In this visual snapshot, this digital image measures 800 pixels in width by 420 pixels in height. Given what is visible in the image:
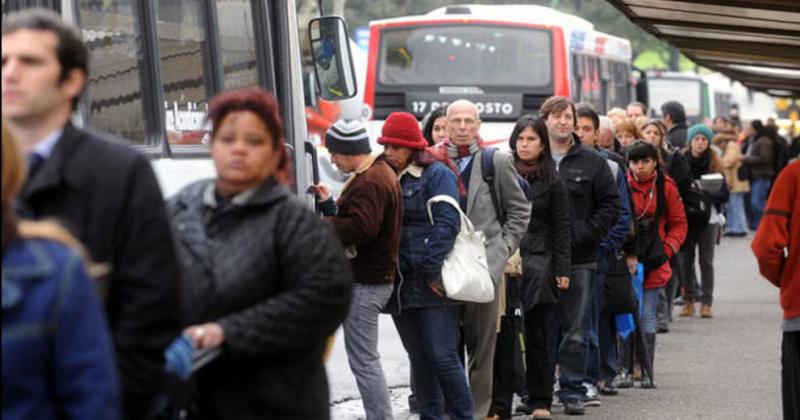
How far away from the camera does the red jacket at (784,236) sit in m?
8.17

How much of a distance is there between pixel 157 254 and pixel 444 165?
215 inches

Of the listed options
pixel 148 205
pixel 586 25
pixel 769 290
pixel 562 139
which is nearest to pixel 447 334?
pixel 562 139

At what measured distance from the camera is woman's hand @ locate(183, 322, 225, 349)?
15.6 feet

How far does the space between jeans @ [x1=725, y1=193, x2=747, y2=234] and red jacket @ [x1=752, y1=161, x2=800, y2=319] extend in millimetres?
24327

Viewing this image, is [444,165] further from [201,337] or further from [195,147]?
[201,337]

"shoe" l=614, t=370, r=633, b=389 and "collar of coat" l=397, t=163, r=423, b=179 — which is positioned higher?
"collar of coat" l=397, t=163, r=423, b=179

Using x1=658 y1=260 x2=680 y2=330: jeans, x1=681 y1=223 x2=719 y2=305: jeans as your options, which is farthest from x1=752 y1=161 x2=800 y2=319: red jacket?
x1=681 y1=223 x2=719 y2=305: jeans

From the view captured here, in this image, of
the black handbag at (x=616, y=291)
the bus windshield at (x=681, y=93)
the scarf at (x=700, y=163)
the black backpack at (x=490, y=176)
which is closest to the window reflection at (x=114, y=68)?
the black backpack at (x=490, y=176)

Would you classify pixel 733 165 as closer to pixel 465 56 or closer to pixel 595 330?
pixel 465 56

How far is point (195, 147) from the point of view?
841cm

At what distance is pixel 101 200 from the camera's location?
13.7 feet

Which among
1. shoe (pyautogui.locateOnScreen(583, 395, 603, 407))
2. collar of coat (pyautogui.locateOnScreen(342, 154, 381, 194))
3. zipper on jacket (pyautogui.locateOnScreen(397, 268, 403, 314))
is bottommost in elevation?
shoe (pyautogui.locateOnScreen(583, 395, 603, 407))

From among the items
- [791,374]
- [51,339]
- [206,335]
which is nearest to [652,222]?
[791,374]

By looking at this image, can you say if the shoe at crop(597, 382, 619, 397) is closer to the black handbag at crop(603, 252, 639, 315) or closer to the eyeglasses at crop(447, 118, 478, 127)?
the black handbag at crop(603, 252, 639, 315)
